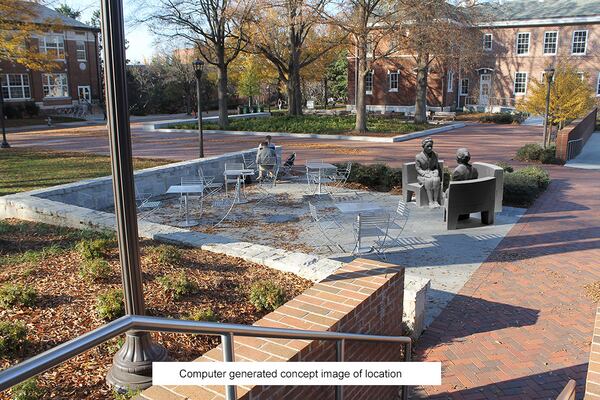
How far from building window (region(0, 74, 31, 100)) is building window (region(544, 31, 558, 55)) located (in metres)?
43.8

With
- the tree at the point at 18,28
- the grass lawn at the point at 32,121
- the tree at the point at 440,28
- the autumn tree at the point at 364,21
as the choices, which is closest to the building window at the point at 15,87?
the grass lawn at the point at 32,121

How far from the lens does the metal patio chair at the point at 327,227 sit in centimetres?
844

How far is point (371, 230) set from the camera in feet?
25.4

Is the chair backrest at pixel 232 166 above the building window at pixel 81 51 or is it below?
below

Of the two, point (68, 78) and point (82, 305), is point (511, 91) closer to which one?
point (68, 78)

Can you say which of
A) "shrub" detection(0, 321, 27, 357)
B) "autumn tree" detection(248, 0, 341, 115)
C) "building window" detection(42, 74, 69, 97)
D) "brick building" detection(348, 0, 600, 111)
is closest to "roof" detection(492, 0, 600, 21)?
"brick building" detection(348, 0, 600, 111)

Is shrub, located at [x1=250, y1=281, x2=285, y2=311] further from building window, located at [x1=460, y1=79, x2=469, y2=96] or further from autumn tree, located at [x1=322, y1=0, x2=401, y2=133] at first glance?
building window, located at [x1=460, y1=79, x2=469, y2=96]

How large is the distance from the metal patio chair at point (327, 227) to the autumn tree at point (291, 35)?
57.0ft

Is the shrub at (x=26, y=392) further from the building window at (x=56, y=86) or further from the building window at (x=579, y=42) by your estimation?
the building window at (x=579, y=42)

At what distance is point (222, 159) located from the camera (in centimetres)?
1424

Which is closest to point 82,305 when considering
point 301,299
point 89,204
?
point 301,299

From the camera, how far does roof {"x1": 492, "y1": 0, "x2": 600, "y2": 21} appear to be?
4197cm

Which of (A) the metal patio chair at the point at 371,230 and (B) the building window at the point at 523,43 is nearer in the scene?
(A) the metal patio chair at the point at 371,230

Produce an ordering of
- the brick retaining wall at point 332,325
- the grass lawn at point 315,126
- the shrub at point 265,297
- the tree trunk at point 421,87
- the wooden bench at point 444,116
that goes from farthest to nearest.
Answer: the wooden bench at point 444,116 → the tree trunk at point 421,87 → the grass lawn at point 315,126 → the shrub at point 265,297 → the brick retaining wall at point 332,325
